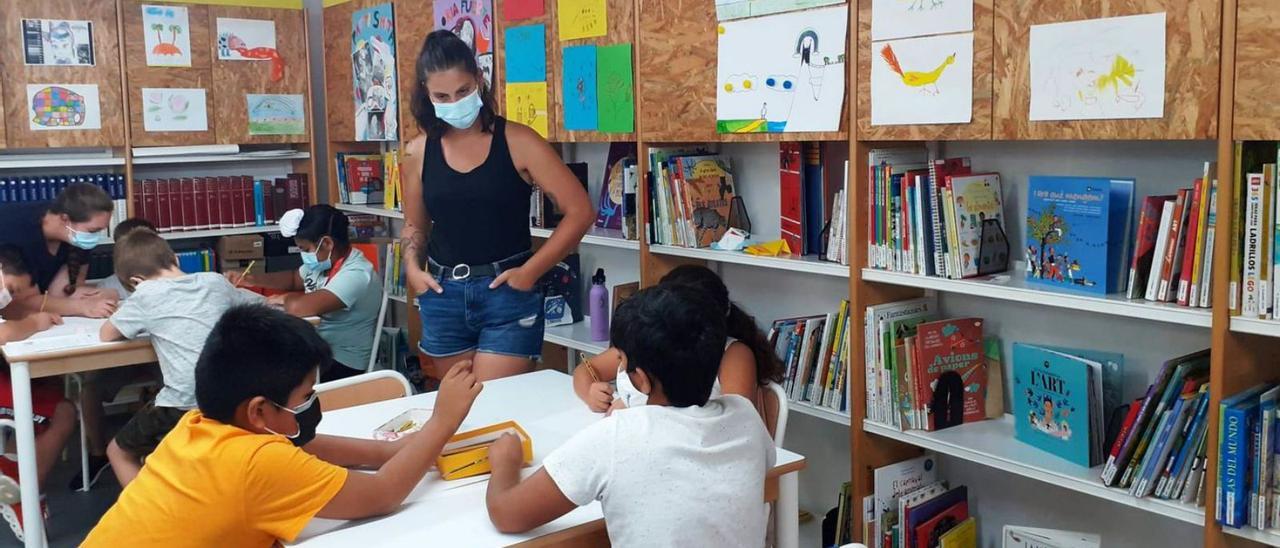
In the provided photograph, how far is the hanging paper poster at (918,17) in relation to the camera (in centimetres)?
253

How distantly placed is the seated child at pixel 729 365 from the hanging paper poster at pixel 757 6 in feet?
2.61

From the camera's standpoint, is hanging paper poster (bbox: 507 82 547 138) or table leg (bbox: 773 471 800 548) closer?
table leg (bbox: 773 471 800 548)

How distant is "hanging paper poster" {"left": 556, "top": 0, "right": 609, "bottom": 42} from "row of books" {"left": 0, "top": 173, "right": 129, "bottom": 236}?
237cm

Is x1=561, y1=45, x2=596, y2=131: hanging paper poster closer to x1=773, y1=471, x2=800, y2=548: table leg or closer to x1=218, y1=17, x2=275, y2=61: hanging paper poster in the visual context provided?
x1=773, y1=471, x2=800, y2=548: table leg

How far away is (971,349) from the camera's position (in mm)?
2916

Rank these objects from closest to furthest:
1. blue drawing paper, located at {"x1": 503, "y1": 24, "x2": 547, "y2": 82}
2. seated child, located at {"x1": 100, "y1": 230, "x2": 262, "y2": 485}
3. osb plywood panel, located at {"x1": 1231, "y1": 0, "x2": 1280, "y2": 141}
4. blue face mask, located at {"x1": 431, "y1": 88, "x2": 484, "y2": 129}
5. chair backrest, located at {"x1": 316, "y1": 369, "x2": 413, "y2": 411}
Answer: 1. osb plywood panel, located at {"x1": 1231, "y1": 0, "x2": 1280, "y2": 141}
2. chair backrest, located at {"x1": 316, "y1": 369, "x2": 413, "y2": 411}
3. blue face mask, located at {"x1": 431, "y1": 88, "x2": 484, "y2": 129}
4. seated child, located at {"x1": 100, "y1": 230, "x2": 262, "y2": 485}
5. blue drawing paper, located at {"x1": 503, "y1": 24, "x2": 547, "y2": 82}

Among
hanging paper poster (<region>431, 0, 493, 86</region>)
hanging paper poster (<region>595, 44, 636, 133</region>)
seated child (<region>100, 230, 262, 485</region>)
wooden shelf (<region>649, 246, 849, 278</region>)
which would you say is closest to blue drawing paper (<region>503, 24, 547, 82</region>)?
hanging paper poster (<region>431, 0, 493, 86</region>)

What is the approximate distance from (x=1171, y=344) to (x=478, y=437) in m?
1.64

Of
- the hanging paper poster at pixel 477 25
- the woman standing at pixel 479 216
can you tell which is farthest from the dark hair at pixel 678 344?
the hanging paper poster at pixel 477 25

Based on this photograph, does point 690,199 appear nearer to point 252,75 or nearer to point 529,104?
point 529,104

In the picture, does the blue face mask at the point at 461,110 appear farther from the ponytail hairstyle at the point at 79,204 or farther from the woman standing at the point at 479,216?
the ponytail hairstyle at the point at 79,204

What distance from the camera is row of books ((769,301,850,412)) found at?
306 centimetres

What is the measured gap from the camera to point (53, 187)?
16.6 ft

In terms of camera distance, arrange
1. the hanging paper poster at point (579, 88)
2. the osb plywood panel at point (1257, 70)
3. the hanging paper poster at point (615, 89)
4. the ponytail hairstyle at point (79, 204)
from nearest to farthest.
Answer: the osb plywood panel at point (1257, 70), the hanging paper poster at point (615, 89), the hanging paper poster at point (579, 88), the ponytail hairstyle at point (79, 204)
